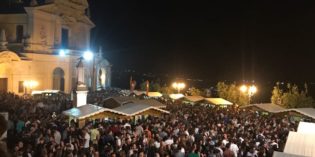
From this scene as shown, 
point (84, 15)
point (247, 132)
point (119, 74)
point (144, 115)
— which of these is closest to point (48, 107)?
point (144, 115)

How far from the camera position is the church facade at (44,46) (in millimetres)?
37656

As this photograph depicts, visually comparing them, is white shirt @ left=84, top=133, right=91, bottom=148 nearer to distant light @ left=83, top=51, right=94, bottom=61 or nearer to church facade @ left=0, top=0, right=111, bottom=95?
church facade @ left=0, top=0, right=111, bottom=95

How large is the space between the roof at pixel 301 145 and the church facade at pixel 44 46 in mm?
29210

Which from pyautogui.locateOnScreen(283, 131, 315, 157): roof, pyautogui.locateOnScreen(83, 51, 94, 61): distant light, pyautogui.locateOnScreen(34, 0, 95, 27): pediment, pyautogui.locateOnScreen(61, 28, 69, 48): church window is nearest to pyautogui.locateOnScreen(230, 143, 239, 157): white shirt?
pyautogui.locateOnScreen(283, 131, 315, 157): roof

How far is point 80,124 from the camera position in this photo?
1727cm

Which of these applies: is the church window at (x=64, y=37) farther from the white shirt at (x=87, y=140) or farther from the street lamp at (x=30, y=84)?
the white shirt at (x=87, y=140)

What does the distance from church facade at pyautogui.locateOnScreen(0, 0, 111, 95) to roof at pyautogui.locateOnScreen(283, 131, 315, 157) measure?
95.8 ft

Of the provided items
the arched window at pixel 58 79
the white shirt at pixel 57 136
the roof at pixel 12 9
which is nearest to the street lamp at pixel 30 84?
the arched window at pixel 58 79

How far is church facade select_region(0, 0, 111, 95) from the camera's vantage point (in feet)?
124

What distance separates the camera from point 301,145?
38.0 ft

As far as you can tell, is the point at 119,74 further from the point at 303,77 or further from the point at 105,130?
the point at 105,130

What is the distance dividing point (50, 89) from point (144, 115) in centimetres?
2442

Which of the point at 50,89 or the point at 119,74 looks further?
the point at 119,74

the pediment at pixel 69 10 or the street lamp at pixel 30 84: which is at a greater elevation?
the pediment at pixel 69 10
